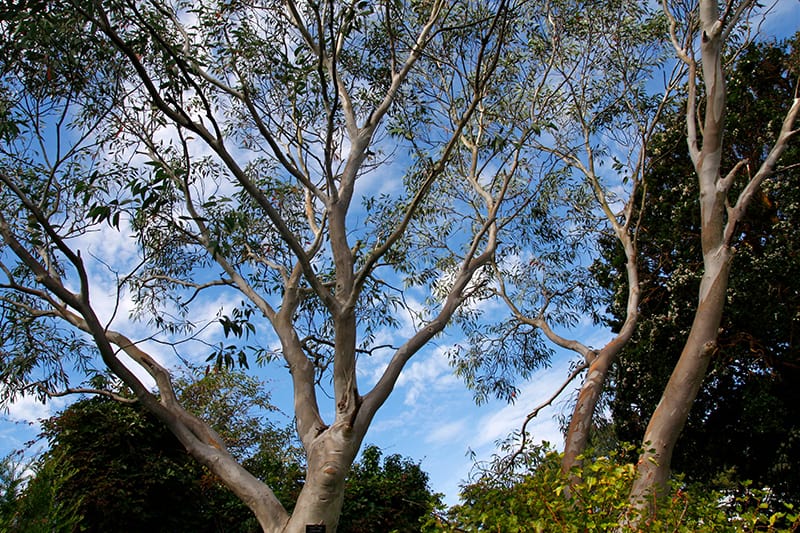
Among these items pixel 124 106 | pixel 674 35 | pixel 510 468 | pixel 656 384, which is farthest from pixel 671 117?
pixel 124 106

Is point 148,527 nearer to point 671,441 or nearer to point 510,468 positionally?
point 510,468

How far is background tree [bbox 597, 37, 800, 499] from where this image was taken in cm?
927

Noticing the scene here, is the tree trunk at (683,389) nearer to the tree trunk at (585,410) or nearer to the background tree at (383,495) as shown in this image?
the tree trunk at (585,410)

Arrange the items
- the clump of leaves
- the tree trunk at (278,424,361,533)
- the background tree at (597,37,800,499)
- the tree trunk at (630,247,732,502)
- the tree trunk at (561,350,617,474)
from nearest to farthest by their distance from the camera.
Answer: the clump of leaves < the tree trunk at (278,424,361,533) < the tree trunk at (630,247,732,502) < the tree trunk at (561,350,617,474) < the background tree at (597,37,800,499)

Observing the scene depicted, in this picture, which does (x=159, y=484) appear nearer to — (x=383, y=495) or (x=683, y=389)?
(x=383, y=495)

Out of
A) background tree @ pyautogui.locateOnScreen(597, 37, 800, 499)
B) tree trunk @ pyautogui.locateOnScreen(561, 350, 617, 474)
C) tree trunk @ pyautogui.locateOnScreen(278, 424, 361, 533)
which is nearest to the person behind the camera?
tree trunk @ pyautogui.locateOnScreen(278, 424, 361, 533)

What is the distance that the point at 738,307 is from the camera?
9492mm

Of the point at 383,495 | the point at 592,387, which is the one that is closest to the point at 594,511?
the point at 592,387

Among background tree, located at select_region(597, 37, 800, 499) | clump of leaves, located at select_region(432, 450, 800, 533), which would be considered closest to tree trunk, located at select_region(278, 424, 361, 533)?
clump of leaves, located at select_region(432, 450, 800, 533)

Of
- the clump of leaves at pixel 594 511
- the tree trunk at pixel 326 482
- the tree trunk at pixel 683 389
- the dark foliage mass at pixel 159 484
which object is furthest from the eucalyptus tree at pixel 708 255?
the dark foliage mass at pixel 159 484

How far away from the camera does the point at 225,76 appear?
7.91 m

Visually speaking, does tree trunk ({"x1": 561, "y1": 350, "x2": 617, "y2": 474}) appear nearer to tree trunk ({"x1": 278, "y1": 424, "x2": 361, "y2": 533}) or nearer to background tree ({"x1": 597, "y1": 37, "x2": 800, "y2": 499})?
tree trunk ({"x1": 278, "y1": 424, "x2": 361, "y2": 533})

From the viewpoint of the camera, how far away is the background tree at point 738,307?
9266mm

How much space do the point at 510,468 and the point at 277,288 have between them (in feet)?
13.0
